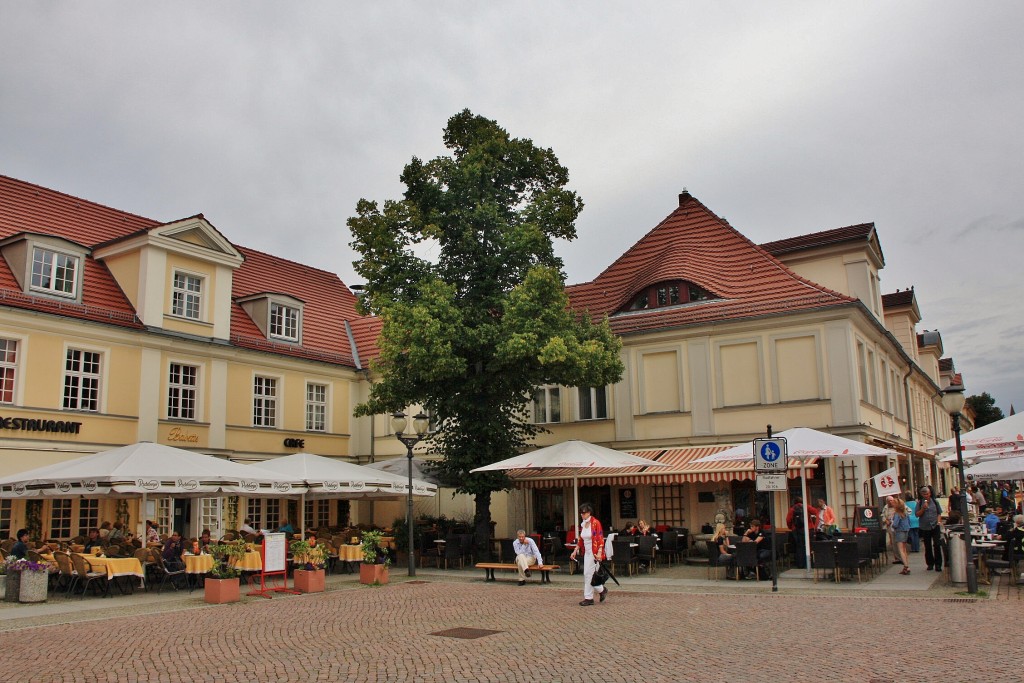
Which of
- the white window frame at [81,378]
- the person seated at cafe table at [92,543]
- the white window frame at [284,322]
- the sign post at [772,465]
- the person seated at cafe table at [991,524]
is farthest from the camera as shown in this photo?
the white window frame at [284,322]

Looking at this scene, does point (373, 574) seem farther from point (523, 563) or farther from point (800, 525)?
point (800, 525)

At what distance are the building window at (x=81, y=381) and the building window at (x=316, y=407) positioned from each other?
825 cm

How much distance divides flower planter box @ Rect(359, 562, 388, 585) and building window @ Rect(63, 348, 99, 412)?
31.1ft

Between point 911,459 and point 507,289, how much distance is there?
1796 cm

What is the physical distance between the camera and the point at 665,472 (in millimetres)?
23094

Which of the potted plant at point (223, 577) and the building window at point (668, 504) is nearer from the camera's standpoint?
the potted plant at point (223, 577)

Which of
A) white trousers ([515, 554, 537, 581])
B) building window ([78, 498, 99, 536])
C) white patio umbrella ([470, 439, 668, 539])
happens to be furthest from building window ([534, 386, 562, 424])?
building window ([78, 498, 99, 536])

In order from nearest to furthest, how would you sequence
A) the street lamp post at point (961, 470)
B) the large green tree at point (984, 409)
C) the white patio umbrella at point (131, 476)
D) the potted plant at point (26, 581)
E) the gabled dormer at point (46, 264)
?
the street lamp post at point (961, 470), the potted plant at point (26, 581), the white patio umbrella at point (131, 476), the gabled dormer at point (46, 264), the large green tree at point (984, 409)

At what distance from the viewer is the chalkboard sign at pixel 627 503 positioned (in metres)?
27.0

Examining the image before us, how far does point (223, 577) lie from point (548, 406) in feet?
47.1

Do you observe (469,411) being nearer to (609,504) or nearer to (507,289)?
(507,289)

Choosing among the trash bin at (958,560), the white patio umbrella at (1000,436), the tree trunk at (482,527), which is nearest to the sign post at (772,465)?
the trash bin at (958,560)

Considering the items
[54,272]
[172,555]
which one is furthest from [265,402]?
[172,555]

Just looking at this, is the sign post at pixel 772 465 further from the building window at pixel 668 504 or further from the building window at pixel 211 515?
the building window at pixel 211 515
